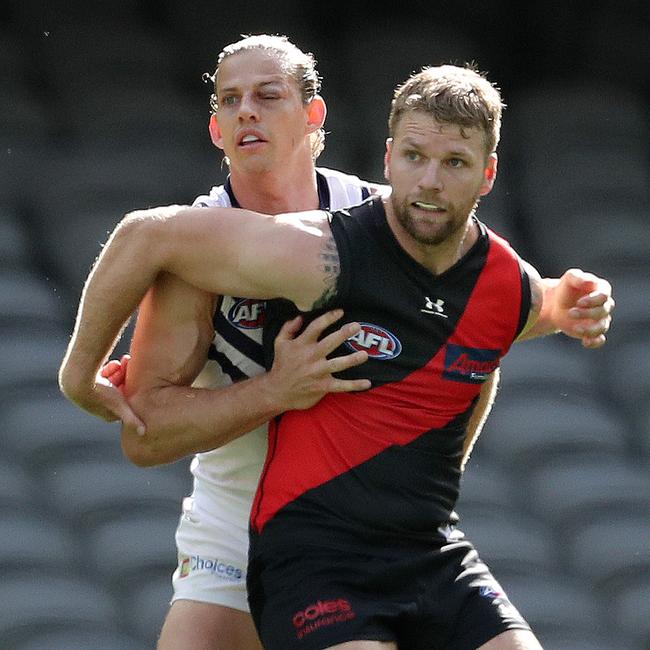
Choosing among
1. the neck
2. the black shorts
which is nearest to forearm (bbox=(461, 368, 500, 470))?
the black shorts

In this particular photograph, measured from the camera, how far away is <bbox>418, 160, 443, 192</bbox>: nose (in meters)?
2.90

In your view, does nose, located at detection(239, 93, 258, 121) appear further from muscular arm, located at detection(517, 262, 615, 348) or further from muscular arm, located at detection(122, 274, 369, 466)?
muscular arm, located at detection(517, 262, 615, 348)

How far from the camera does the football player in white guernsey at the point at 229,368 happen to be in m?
3.08

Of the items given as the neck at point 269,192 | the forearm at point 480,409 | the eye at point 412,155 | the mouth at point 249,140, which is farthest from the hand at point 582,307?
the mouth at point 249,140

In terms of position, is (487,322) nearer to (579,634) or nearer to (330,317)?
(330,317)

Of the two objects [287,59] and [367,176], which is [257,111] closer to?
[287,59]

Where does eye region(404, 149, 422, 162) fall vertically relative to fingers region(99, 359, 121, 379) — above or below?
above

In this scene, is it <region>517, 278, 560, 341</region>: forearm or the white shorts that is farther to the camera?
the white shorts

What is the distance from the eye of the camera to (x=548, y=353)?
21.2 feet

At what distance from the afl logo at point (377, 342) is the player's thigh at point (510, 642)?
1.65 ft

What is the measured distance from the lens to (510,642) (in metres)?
2.86

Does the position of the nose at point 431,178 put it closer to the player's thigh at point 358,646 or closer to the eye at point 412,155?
the eye at point 412,155

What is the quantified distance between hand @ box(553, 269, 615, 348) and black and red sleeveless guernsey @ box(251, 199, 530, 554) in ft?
0.67

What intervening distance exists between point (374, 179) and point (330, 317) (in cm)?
372
